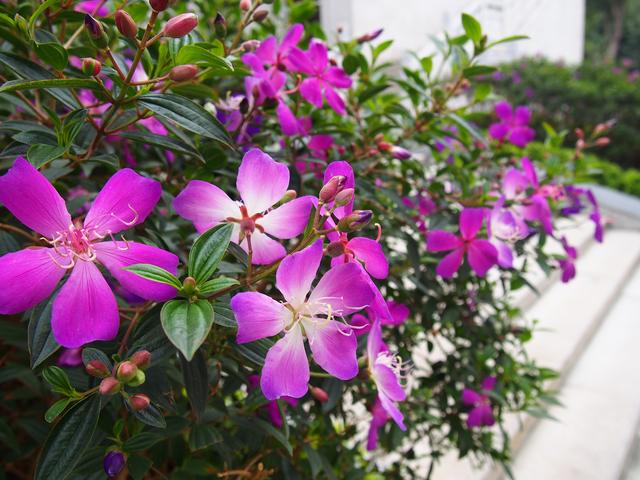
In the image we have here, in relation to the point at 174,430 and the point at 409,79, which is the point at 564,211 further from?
the point at 174,430

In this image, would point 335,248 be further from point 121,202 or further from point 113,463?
point 113,463

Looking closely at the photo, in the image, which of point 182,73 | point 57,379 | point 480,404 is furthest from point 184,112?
point 480,404

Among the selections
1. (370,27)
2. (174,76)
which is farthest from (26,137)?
(370,27)

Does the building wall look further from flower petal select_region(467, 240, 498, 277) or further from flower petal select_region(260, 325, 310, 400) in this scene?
flower petal select_region(260, 325, 310, 400)

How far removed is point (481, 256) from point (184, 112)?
0.51 m

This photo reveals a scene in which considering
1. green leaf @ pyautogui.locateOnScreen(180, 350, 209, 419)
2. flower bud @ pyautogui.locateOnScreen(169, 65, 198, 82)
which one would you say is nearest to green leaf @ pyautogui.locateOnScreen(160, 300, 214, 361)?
green leaf @ pyautogui.locateOnScreen(180, 350, 209, 419)

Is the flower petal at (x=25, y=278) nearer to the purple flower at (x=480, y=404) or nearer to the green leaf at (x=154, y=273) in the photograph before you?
the green leaf at (x=154, y=273)

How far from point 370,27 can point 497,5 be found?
8.72ft

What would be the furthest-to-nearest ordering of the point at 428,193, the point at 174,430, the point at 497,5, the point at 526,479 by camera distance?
1. the point at 497,5
2. the point at 526,479
3. the point at 428,193
4. the point at 174,430

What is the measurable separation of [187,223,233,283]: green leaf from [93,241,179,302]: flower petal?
17 mm

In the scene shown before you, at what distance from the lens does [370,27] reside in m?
5.72

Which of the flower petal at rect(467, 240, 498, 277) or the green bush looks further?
the green bush

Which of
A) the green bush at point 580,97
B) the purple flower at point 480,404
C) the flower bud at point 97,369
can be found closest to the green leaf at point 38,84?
the flower bud at point 97,369

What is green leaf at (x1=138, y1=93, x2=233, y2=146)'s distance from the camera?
536 mm
